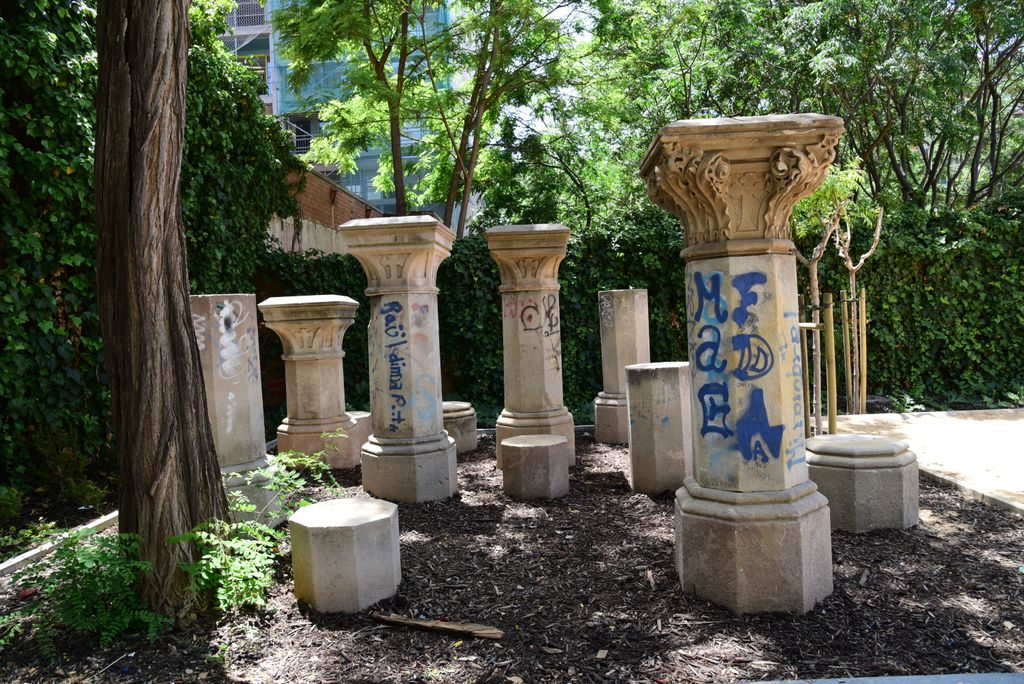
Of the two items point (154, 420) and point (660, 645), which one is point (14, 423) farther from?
point (660, 645)

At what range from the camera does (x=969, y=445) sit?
7.66 meters

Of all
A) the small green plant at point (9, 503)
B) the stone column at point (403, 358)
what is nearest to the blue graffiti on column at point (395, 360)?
the stone column at point (403, 358)

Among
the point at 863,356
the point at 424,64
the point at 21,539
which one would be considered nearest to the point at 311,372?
the point at 21,539

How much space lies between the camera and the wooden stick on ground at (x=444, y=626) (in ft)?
11.6

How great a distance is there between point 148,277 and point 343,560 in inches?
73.2

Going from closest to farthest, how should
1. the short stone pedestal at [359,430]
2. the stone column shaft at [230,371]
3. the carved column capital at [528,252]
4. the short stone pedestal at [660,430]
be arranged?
the stone column shaft at [230,371]
the short stone pedestal at [660,430]
the carved column capital at [528,252]
the short stone pedestal at [359,430]

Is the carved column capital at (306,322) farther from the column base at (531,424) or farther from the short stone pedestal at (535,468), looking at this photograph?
the short stone pedestal at (535,468)

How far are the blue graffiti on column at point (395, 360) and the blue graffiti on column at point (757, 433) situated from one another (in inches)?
132

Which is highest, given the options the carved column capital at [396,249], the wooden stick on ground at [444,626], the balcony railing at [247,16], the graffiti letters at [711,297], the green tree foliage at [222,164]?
the balcony railing at [247,16]

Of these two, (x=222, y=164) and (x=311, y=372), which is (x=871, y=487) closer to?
(x=311, y=372)

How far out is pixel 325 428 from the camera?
802 cm

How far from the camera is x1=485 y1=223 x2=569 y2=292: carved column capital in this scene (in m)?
7.35

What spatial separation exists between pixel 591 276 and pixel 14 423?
8123 mm

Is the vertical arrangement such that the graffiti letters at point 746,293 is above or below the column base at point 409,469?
above
